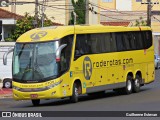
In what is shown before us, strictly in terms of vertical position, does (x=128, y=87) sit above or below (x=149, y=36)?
below

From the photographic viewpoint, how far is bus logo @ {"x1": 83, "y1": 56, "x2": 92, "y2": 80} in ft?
88.3

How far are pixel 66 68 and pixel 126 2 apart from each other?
89674mm

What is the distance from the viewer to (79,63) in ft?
86.6

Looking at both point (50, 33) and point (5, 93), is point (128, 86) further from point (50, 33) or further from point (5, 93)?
point (5, 93)

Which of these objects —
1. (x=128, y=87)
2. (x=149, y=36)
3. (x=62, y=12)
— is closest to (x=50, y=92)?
(x=128, y=87)

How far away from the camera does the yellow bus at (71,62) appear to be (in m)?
25.0

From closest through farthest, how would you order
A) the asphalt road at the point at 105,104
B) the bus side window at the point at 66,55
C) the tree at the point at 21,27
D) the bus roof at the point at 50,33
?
the asphalt road at the point at 105,104
the bus side window at the point at 66,55
the bus roof at the point at 50,33
the tree at the point at 21,27

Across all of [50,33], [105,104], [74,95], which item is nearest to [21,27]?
[50,33]

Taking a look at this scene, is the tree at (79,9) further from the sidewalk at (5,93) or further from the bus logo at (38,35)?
the bus logo at (38,35)

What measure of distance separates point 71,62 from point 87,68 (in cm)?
158

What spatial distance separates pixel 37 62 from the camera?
25.2 metres

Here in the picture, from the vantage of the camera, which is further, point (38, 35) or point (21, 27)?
point (21, 27)

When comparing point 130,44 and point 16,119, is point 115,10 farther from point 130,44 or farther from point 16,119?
point 16,119

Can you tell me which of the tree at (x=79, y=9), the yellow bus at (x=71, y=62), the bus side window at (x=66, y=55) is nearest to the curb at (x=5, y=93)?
the yellow bus at (x=71, y=62)
